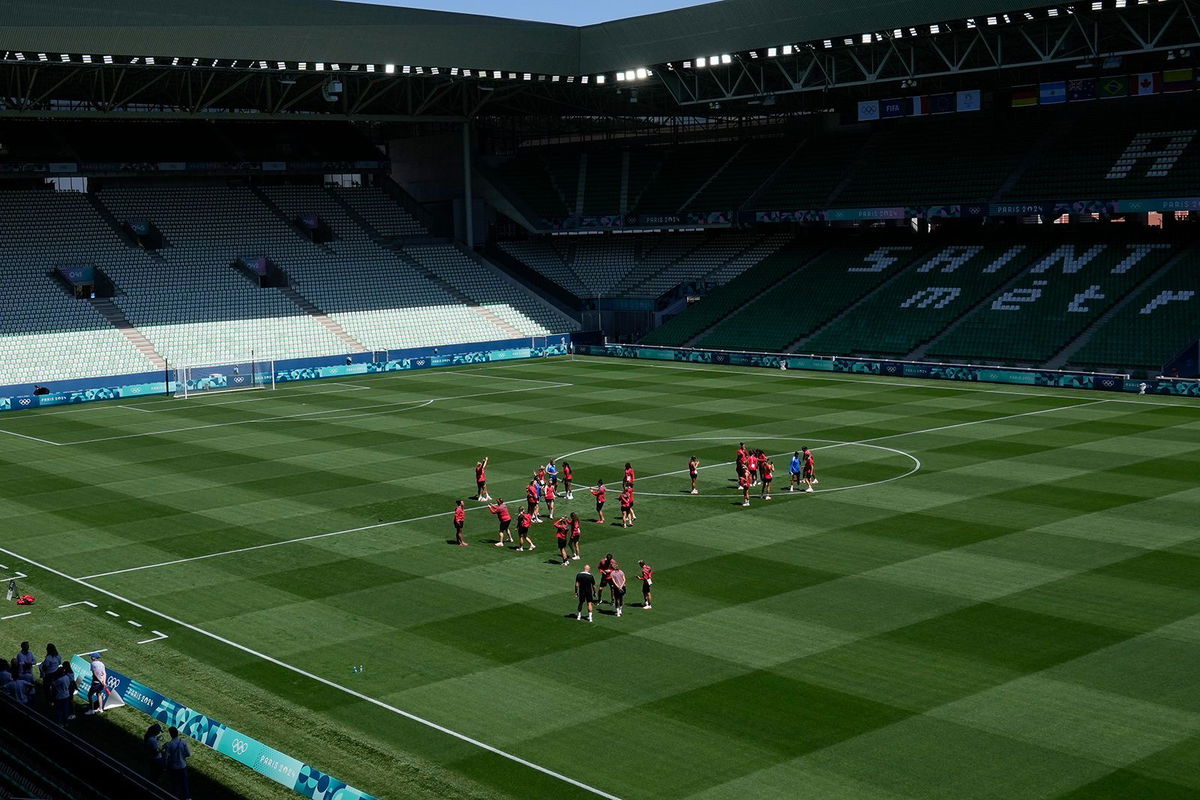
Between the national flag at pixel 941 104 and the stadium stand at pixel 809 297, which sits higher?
the national flag at pixel 941 104

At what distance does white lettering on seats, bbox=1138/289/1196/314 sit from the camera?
64562mm

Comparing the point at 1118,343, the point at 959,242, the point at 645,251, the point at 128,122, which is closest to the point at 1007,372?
the point at 1118,343

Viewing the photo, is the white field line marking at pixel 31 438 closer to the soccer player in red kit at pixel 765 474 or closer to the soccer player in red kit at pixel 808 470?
the soccer player in red kit at pixel 765 474

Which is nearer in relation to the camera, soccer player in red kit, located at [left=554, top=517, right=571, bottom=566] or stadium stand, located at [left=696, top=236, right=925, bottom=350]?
soccer player in red kit, located at [left=554, top=517, right=571, bottom=566]

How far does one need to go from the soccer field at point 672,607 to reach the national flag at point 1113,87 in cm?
2670

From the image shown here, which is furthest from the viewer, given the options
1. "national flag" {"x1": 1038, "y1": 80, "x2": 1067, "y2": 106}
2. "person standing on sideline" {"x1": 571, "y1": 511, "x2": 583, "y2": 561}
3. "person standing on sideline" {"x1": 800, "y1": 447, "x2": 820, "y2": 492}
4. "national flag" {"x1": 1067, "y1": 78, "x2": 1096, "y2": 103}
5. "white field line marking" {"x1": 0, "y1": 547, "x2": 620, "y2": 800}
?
"national flag" {"x1": 1038, "y1": 80, "x2": 1067, "y2": 106}

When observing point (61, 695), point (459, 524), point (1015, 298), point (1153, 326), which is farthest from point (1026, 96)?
point (61, 695)

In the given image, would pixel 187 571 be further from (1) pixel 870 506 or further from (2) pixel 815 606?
(1) pixel 870 506

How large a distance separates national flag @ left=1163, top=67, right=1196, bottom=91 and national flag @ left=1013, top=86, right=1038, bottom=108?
7.13 metres

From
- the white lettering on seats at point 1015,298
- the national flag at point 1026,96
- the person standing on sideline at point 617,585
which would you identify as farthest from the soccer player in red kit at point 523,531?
the national flag at point 1026,96

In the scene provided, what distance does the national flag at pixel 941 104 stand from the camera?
74.2 metres

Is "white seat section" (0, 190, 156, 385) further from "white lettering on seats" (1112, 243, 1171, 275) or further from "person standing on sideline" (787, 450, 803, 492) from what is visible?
"white lettering on seats" (1112, 243, 1171, 275)

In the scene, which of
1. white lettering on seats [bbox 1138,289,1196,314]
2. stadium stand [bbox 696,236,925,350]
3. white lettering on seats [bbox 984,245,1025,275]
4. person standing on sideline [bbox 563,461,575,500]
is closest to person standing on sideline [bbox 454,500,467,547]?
person standing on sideline [bbox 563,461,575,500]

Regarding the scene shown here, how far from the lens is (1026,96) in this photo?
239 feet
